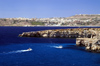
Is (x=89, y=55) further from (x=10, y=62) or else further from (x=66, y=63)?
(x=10, y=62)

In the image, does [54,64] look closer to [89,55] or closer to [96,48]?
[89,55]

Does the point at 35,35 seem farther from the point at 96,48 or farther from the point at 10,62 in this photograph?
the point at 10,62

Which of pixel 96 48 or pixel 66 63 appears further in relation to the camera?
pixel 96 48

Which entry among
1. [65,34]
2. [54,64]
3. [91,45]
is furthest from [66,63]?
[65,34]

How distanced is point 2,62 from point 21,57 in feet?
22.4

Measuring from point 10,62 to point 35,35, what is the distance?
76033mm

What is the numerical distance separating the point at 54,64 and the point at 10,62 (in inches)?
395

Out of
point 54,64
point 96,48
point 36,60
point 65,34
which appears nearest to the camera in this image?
point 54,64

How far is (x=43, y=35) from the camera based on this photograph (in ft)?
417

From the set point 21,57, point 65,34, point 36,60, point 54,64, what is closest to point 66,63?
point 54,64

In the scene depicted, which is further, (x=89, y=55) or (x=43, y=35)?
(x=43, y=35)

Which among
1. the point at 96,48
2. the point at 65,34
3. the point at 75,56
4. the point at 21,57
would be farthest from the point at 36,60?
the point at 65,34

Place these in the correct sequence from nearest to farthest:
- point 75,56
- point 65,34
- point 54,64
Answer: point 54,64, point 75,56, point 65,34

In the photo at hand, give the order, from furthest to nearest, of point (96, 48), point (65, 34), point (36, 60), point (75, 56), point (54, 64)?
point (65, 34) < point (96, 48) < point (75, 56) < point (36, 60) < point (54, 64)
